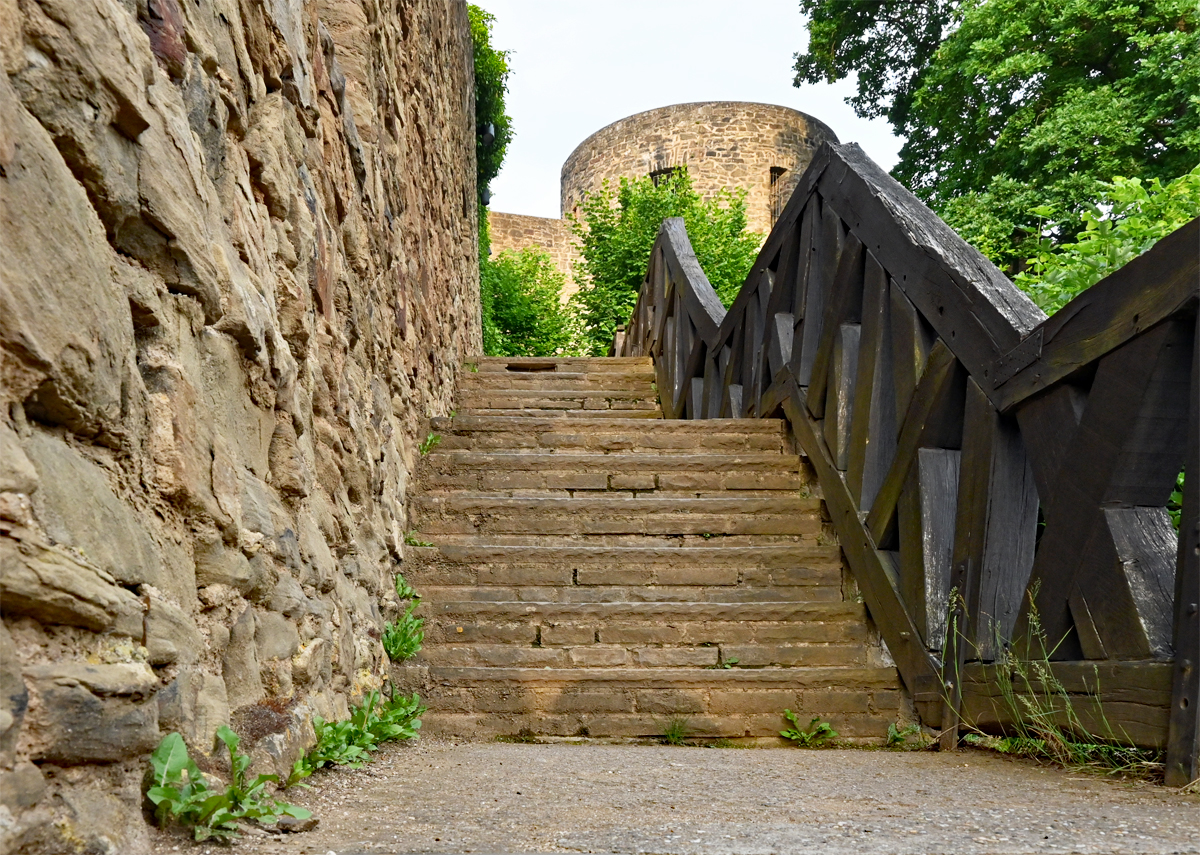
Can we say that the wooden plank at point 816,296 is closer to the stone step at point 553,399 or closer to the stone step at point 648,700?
the stone step at point 648,700

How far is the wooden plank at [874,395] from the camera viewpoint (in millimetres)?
3428

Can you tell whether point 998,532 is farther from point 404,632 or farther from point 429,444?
point 429,444

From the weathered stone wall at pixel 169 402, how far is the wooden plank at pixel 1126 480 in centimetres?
168

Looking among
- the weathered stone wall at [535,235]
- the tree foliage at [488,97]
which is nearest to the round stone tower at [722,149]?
the weathered stone wall at [535,235]

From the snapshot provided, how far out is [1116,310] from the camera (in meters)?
2.13

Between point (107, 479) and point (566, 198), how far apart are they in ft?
66.7

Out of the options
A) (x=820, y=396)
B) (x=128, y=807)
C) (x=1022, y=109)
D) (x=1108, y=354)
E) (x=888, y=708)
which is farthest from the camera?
(x=1022, y=109)

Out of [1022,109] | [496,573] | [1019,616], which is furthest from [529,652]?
[1022,109]

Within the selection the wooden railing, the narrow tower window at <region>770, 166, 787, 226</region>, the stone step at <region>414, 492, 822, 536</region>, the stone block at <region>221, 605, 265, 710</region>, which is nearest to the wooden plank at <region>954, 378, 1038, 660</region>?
the wooden railing

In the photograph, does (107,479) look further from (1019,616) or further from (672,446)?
(672,446)

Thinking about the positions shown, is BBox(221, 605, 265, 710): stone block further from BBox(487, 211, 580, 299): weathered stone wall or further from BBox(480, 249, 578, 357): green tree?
BBox(487, 211, 580, 299): weathered stone wall

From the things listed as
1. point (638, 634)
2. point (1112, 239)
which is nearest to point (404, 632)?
point (638, 634)

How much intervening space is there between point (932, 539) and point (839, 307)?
129cm

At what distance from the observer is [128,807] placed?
1.15 metres
